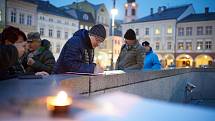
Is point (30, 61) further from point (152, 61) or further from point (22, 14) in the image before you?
point (22, 14)

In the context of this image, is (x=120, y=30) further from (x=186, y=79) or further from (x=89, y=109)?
(x=89, y=109)

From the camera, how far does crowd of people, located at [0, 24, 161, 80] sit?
3170 mm

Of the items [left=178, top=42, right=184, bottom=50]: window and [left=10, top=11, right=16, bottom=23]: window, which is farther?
[left=178, top=42, right=184, bottom=50]: window

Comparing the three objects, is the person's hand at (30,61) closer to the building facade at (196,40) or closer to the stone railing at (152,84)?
the stone railing at (152,84)

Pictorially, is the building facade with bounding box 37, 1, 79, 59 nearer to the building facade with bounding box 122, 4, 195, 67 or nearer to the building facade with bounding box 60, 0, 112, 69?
the building facade with bounding box 60, 0, 112, 69

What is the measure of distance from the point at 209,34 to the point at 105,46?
19953 millimetres

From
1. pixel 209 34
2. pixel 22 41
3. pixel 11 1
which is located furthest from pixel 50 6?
pixel 22 41

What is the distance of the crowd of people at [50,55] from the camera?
3.17 m

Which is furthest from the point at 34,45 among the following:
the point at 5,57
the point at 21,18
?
the point at 21,18

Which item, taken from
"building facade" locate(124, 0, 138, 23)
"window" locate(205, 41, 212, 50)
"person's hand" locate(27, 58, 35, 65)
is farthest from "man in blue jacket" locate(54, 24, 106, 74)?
"building facade" locate(124, 0, 138, 23)

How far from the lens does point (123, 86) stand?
4.08m

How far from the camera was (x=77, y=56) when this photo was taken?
362 centimetres

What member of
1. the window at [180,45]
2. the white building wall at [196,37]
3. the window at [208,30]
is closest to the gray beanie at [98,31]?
the white building wall at [196,37]

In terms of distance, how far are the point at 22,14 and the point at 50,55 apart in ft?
143
